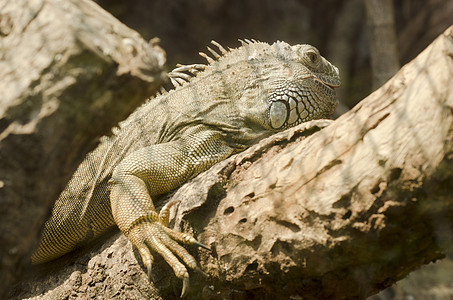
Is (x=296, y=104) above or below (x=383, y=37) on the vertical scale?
below

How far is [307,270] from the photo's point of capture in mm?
2572

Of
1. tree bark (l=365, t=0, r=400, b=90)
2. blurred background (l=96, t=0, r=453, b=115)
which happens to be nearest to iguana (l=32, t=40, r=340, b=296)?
tree bark (l=365, t=0, r=400, b=90)

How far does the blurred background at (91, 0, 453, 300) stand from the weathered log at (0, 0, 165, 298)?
849 cm

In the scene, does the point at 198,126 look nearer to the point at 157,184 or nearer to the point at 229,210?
the point at 157,184

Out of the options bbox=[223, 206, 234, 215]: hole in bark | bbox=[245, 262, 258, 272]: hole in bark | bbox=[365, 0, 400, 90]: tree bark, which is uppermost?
bbox=[365, 0, 400, 90]: tree bark

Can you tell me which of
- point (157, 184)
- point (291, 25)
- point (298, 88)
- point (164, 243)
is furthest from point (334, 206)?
point (291, 25)

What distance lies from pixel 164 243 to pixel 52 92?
1472mm

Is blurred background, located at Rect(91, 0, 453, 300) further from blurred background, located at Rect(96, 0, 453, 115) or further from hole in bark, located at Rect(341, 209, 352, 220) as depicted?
hole in bark, located at Rect(341, 209, 352, 220)

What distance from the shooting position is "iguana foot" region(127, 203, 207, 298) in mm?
2883

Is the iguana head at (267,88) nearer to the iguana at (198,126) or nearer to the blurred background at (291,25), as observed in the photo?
the iguana at (198,126)

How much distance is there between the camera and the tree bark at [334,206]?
216 centimetres

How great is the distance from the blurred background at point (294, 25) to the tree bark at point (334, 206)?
7.65 metres

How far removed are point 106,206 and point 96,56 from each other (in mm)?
2248

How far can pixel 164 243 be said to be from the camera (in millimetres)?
3021
